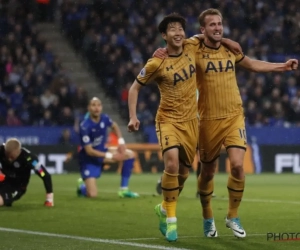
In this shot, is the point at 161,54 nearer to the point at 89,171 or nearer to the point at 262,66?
the point at 262,66

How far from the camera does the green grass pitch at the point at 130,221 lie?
854cm

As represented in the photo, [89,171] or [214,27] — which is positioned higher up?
[214,27]

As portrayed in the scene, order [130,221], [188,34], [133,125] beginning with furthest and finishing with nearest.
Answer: [188,34] < [130,221] < [133,125]

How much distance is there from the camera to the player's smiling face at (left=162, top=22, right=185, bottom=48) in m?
A: 8.92

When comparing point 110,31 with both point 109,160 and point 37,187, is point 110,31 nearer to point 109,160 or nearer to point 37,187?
point 37,187

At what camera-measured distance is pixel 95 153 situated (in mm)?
16203

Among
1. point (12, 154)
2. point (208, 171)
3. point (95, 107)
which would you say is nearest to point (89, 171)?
point (95, 107)

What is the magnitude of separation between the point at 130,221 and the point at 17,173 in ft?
10.1

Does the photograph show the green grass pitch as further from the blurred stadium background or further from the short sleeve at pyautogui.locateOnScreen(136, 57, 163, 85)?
the blurred stadium background

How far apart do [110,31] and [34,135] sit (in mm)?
6010

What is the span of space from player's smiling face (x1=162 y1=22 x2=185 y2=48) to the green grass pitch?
1.95 m

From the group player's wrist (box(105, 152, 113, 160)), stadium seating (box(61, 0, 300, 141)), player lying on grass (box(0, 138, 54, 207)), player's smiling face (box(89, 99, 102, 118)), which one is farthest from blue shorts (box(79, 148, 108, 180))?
stadium seating (box(61, 0, 300, 141))

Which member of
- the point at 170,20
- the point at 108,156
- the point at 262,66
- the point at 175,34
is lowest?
the point at 108,156

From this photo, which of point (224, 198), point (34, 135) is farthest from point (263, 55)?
point (224, 198)
